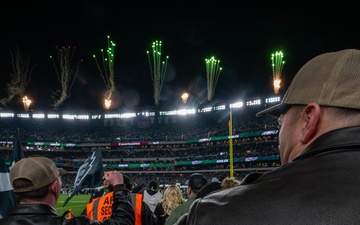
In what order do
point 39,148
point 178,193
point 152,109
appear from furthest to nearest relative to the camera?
point 152,109 < point 39,148 < point 178,193

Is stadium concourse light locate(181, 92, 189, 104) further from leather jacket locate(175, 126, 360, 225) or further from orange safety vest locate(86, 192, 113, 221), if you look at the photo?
leather jacket locate(175, 126, 360, 225)

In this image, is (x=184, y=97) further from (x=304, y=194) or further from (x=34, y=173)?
(x=304, y=194)

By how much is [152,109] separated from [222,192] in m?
91.8

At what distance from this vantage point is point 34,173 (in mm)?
2832

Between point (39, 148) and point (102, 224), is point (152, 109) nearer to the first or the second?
point (39, 148)

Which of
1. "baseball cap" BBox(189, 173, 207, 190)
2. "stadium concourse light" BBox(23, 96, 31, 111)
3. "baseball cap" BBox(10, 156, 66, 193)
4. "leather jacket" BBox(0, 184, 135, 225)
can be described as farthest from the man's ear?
"stadium concourse light" BBox(23, 96, 31, 111)

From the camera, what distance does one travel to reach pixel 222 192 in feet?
3.95

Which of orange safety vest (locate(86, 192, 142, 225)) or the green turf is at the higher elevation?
orange safety vest (locate(86, 192, 142, 225))

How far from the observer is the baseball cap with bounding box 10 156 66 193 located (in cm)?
281

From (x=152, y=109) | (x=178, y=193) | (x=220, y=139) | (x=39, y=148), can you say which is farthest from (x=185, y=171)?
(x=178, y=193)

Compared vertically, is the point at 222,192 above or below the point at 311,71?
below

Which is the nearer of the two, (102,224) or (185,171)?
(102,224)

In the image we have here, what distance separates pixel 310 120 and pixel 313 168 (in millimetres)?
256

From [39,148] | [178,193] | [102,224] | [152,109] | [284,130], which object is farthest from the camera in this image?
[152,109]
